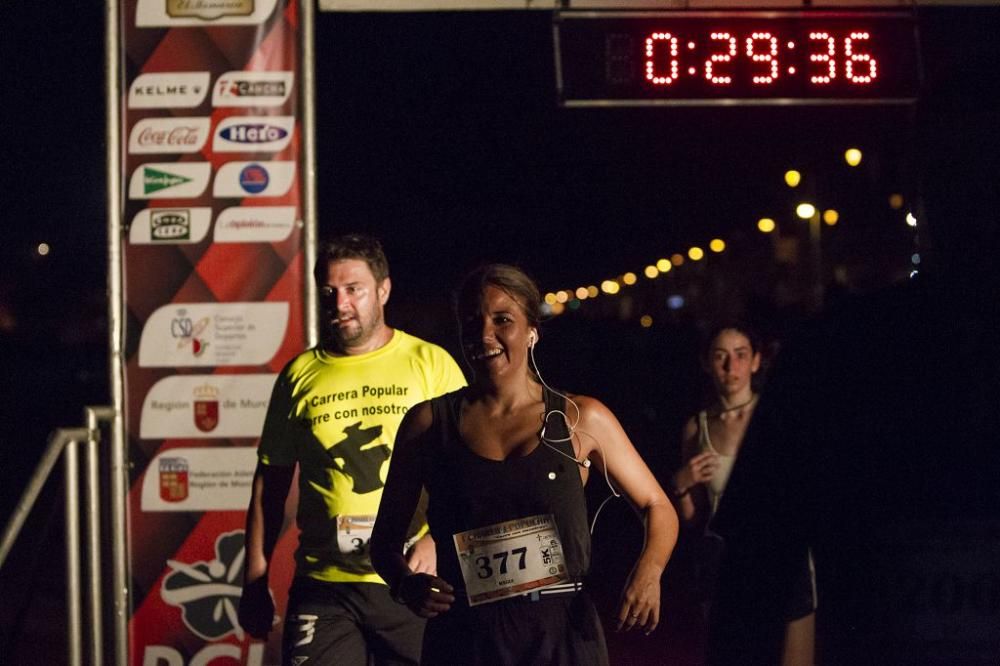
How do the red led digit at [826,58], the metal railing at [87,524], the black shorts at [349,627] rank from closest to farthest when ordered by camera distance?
the black shorts at [349,627]
the metal railing at [87,524]
the red led digit at [826,58]

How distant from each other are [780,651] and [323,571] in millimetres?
3341

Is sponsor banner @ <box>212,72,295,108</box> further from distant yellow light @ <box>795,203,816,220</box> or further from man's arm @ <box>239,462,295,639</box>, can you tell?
distant yellow light @ <box>795,203,816,220</box>

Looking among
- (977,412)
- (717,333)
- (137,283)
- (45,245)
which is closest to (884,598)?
(977,412)

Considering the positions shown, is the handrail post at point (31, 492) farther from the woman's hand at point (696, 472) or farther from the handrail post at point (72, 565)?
the woman's hand at point (696, 472)

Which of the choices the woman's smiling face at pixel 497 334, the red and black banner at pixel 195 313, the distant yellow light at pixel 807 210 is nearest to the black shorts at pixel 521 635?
the woman's smiling face at pixel 497 334

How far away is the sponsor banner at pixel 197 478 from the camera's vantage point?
6.86m

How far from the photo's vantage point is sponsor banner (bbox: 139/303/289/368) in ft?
22.5

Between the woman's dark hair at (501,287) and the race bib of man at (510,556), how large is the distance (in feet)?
2.26

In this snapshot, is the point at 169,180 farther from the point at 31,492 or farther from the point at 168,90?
the point at 31,492

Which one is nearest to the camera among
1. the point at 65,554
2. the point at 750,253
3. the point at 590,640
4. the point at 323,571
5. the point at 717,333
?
the point at 590,640

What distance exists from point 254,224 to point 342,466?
185 cm

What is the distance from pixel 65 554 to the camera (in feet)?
22.5

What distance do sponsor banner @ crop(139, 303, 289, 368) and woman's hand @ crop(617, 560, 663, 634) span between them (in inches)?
117

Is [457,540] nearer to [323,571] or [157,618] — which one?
[323,571]
